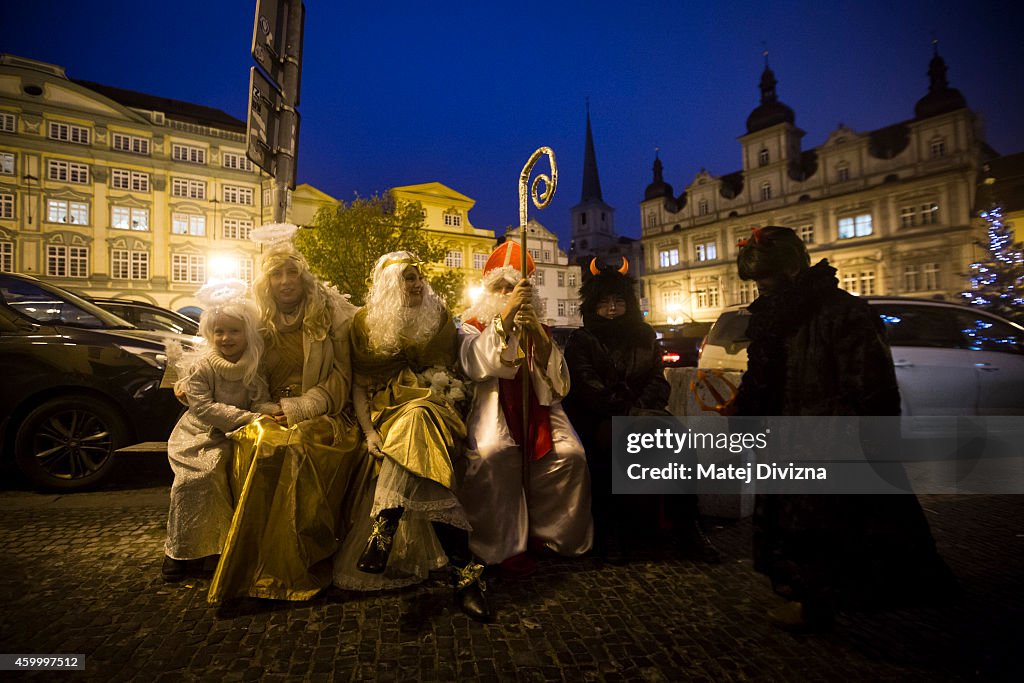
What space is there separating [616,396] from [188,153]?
3659 centimetres

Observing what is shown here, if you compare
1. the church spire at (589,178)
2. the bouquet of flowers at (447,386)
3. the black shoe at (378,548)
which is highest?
the church spire at (589,178)

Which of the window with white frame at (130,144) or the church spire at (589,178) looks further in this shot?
the church spire at (589,178)

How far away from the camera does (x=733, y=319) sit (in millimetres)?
6531

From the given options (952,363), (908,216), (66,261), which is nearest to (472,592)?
(952,363)

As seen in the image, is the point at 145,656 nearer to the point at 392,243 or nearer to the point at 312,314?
the point at 312,314

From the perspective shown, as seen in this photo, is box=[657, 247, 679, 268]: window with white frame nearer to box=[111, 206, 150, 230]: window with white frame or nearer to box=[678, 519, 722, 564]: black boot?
box=[111, 206, 150, 230]: window with white frame

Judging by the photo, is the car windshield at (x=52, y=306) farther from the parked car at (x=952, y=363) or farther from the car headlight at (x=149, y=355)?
the parked car at (x=952, y=363)

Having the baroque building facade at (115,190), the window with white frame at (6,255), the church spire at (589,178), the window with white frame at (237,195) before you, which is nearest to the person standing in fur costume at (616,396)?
the baroque building facade at (115,190)

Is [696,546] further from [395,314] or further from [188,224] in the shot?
[188,224]

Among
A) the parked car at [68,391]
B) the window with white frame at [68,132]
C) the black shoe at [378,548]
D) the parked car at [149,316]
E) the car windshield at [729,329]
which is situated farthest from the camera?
the window with white frame at [68,132]

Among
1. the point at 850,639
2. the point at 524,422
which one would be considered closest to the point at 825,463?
the point at 850,639

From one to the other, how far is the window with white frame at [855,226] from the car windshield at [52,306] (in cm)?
4490

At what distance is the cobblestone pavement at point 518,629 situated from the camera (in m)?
2.05

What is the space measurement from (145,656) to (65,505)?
9.57 ft
